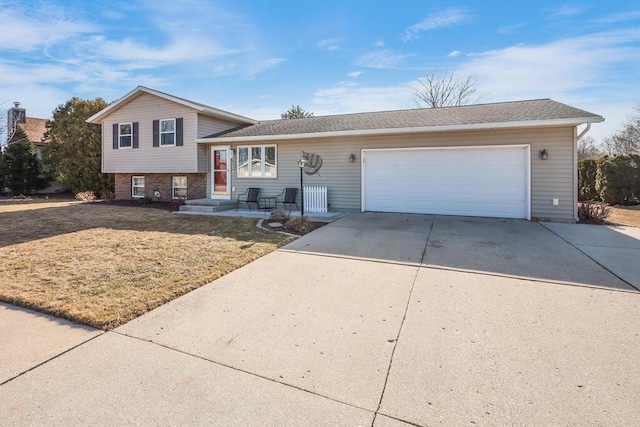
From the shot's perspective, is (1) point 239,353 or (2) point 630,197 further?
(2) point 630,197

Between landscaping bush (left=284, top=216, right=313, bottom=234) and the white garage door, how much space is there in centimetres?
320

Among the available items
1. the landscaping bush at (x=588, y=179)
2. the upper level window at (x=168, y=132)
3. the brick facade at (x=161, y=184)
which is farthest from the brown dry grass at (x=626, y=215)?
the upper level window at (x=168, y=132)

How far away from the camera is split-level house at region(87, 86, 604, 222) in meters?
8.97

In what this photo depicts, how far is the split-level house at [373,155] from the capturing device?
8.97 m

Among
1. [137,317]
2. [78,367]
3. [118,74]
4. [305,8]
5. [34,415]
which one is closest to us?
[34,415]

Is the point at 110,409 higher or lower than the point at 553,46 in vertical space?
lower

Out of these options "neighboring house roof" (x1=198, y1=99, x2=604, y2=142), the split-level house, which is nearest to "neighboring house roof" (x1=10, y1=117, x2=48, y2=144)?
the split-level house

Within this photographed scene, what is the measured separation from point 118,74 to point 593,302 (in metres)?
17.5

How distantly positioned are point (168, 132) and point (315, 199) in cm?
711

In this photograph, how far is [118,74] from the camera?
14312 mm

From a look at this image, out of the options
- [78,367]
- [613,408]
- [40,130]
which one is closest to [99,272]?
[78,367]

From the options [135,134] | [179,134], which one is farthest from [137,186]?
[179,134]

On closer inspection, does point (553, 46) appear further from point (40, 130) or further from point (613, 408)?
point (40, 130)

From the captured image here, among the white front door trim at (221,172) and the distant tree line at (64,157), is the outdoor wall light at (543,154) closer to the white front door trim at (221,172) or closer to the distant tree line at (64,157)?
the white front door trim at (221,172)
